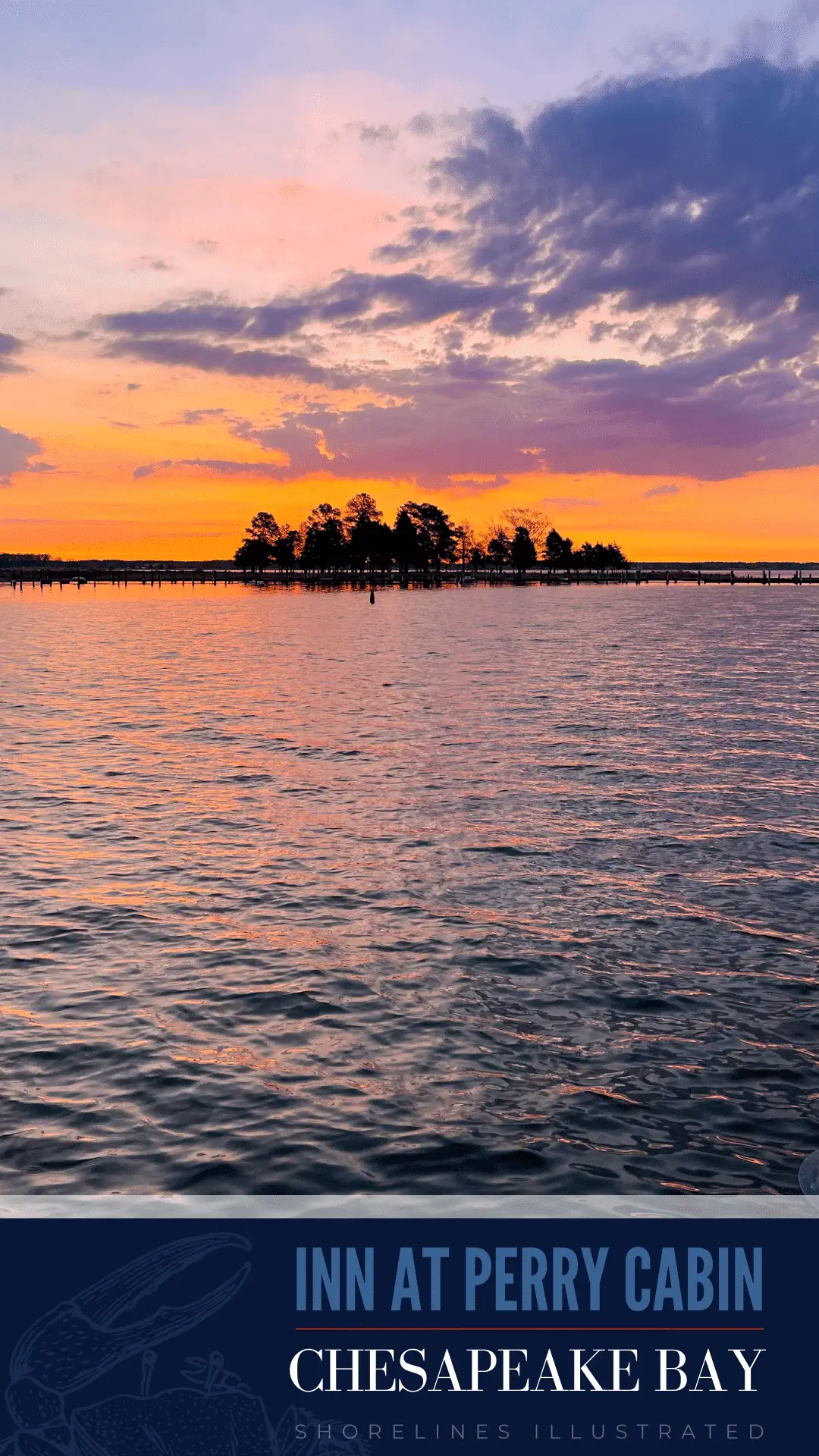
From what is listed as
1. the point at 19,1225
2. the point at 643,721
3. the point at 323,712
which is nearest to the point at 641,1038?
the point at 19,1225

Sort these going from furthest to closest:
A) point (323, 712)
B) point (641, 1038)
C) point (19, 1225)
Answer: point (323, 712), point (641, 1038), point (19, 1225)

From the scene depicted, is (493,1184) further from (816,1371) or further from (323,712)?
(323,712)

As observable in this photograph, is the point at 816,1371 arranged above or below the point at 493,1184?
above

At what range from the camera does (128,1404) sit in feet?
20.1

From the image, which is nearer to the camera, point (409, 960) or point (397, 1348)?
point (397, 1348)

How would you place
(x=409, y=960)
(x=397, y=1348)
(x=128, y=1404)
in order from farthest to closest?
(x=409, y=960) → (x=397, y=1348) → (x=128, y=1404)

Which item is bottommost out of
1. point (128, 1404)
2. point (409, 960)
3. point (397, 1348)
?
point (409, 960)

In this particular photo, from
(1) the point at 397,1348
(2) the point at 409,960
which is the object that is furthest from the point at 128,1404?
(2) the point at 409,960

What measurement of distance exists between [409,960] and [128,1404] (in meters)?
9.51

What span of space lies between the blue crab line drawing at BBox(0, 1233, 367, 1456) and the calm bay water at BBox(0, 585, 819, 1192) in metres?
3.12

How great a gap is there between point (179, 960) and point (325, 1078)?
4457mm

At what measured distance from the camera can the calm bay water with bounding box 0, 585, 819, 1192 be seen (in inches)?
405

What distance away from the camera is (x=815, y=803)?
2612cm

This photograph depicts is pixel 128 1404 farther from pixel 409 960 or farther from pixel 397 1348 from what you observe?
pixel 409 960
